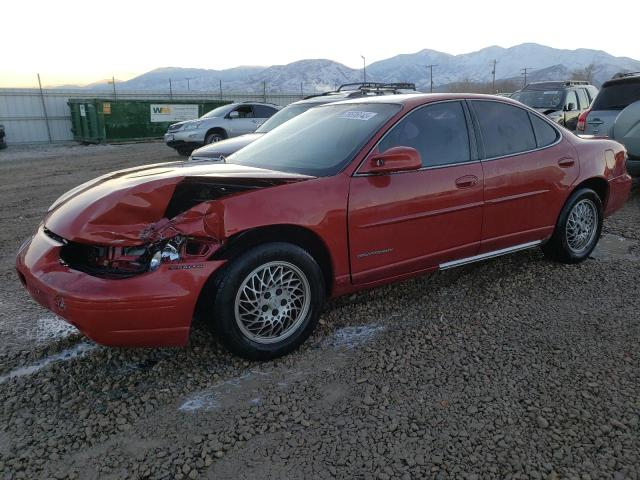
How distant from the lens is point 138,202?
9.55 ft

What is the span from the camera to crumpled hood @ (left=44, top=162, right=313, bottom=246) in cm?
284

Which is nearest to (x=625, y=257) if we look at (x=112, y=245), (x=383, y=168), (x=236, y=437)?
(x=383, y=168)

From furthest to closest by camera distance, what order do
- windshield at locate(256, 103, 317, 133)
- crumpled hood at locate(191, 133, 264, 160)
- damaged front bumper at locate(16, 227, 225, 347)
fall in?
windshield at locate(256, 103, 317, 133) → crumpled hood at locate(191, 133, 264, 160) → damaged front bumper at locate(16, 227, 225, 347)

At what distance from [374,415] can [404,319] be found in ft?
3.96

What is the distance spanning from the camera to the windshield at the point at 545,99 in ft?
39.7

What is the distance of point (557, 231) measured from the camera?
4.65 metres

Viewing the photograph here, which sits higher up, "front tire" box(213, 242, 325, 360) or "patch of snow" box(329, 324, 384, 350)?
"front tire" box(213, 242, 325, 360)

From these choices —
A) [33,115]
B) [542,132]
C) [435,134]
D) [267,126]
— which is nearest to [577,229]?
[542,132]

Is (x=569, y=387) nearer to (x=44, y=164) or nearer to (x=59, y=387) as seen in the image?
(x=59, y=387)

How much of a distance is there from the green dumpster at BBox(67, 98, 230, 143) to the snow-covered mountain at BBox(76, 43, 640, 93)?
354ft

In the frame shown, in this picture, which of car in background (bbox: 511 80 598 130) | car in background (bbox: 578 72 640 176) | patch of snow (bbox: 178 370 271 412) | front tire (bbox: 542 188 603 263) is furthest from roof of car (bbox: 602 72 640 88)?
patch of snow (bbox: 178 370 271 412)

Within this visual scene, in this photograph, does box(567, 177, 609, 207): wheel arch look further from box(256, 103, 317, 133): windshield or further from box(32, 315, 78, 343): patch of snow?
box(256, 103, 317, 133): windshield

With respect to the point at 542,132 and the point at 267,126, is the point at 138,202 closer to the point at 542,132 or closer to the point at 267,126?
the point at 542,132

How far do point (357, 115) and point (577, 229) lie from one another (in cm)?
243
